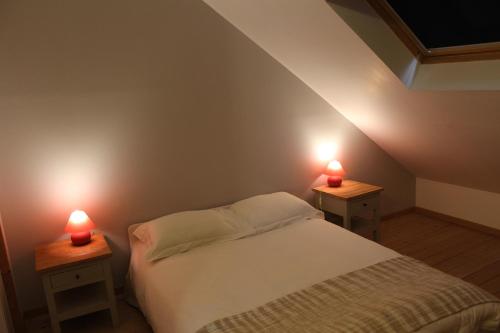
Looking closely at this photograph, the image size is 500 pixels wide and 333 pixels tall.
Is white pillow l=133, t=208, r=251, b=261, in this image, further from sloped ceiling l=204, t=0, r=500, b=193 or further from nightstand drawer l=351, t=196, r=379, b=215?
sloped ceiling l=204, t=0, r=500, b=193

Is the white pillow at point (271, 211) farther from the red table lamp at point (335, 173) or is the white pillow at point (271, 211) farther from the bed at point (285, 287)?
the red table lamp at point (335, 173)

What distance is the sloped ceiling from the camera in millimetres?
2266

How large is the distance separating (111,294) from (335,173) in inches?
77.7

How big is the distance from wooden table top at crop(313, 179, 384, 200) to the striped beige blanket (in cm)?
116

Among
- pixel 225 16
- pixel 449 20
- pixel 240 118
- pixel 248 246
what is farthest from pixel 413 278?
pixel 225 16

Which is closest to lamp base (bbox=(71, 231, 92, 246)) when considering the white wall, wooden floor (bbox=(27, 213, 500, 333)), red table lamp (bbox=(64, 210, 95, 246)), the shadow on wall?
red table lamp (bbox=(64, 210, 95, 246))

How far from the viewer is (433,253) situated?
310cm

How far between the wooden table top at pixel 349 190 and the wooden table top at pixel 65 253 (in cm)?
175

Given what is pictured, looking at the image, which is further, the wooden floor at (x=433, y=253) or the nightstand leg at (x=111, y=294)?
the wooden floor at (x=433, y=253)

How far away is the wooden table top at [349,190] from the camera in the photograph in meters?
3.09

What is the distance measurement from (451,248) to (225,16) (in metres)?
2.54

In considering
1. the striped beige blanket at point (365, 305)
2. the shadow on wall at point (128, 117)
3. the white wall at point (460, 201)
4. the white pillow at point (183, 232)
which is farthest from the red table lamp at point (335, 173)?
the striped beige blanket at point (365, 305)

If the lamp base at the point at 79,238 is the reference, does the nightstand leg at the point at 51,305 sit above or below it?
below

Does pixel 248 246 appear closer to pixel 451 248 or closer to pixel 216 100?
pixel 216 100
